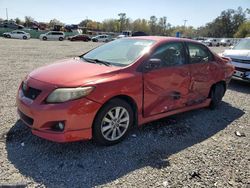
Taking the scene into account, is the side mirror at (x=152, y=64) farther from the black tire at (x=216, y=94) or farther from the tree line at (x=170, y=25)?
the tree line at (x=170, y=25)

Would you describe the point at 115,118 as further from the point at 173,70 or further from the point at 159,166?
the point at 173,70

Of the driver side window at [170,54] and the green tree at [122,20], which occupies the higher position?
the green tree at [122,20]

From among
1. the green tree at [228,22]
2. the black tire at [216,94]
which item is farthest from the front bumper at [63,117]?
the green tree at [228,22]

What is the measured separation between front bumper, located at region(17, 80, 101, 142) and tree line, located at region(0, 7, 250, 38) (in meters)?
76.5

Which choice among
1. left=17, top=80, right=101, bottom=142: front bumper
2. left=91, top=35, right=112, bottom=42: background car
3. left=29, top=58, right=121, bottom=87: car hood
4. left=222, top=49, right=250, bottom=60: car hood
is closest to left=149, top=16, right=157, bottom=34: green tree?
left=91, top=35, right=112, bottom=42: background car

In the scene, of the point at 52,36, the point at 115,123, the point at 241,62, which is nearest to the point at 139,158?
the point at 115,123

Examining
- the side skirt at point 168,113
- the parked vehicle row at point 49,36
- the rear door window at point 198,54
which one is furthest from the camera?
the parked vehicle row at point 49,36

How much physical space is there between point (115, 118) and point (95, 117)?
0.37 meters

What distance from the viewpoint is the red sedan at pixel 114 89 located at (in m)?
3.38

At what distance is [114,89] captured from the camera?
3.63 m

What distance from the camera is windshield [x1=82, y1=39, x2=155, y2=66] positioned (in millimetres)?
4233

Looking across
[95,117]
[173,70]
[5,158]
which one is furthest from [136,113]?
[5,158]

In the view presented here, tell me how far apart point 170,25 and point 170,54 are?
116090 mm

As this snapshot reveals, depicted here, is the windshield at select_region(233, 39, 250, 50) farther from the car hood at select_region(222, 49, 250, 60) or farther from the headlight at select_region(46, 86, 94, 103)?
the headlight at select_region(46, 86, 94, 103)
